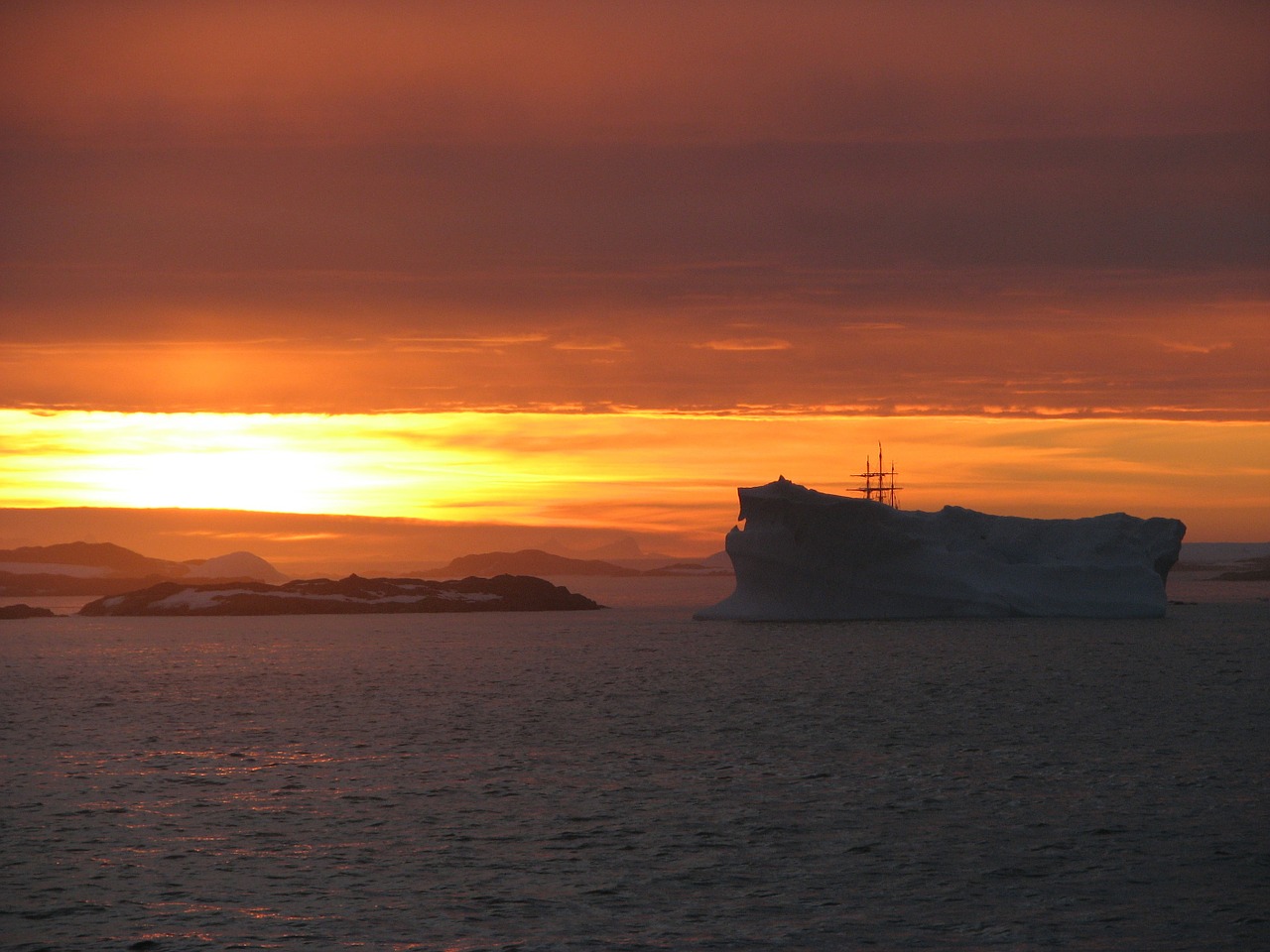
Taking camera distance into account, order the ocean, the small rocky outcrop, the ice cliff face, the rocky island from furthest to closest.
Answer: the small rocky outcrop < the rocky island < the ice cliff face < the ocean

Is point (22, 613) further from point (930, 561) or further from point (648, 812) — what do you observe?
point (648, 812)

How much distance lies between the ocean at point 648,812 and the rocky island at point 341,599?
85.9m

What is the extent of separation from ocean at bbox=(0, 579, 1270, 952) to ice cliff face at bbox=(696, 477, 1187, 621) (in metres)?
17.4

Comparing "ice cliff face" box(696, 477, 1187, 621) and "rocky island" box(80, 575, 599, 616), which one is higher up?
"ice cliff face" box(696, 477, 1187, 621)

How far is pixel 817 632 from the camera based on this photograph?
7925cm

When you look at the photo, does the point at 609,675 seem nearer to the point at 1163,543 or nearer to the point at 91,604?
the point at 1163,543

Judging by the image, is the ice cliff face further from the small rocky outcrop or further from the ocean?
the small rocky outcrop

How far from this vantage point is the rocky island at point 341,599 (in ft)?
451

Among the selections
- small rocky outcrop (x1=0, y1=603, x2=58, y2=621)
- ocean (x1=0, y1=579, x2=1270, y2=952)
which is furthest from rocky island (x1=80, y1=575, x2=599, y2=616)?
ocean (x1=0, y1=579, x2=1270, y2=952)

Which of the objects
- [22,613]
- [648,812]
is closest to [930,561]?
[648,812]

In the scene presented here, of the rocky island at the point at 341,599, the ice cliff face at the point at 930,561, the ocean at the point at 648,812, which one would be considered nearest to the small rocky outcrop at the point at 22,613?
the rocky island at the point at 341,599

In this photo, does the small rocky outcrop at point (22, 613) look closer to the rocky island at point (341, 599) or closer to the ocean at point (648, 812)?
the rocky island at point (341, 599)

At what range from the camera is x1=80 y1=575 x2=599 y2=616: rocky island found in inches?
5408

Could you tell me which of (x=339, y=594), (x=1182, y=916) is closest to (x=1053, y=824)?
(x=1182, y=916)
